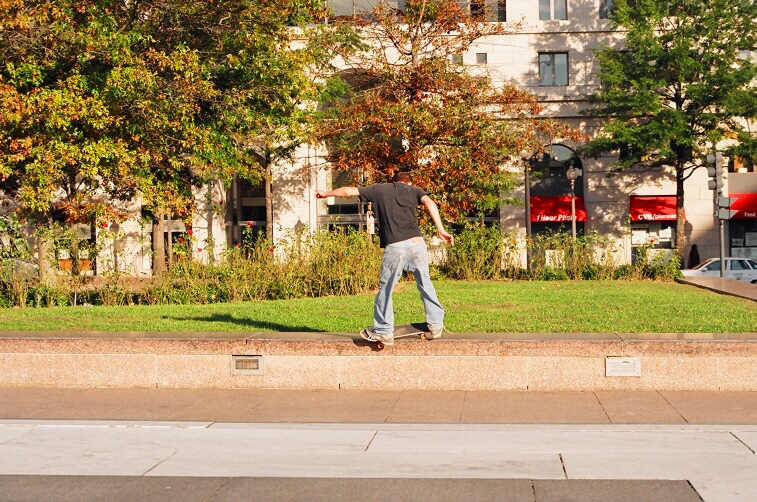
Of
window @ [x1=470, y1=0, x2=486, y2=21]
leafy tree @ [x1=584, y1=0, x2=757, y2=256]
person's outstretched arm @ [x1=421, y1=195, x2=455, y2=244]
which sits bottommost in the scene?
person's outstretched arm @ [x1=421, y1=195, x2=455, y2=244]

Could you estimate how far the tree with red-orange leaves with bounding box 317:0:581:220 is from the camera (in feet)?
80.4

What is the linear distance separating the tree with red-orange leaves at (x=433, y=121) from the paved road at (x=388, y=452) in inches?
671

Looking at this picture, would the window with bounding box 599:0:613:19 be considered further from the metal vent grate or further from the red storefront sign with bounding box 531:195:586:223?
the metal vent grate

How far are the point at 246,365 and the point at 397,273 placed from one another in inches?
80.6

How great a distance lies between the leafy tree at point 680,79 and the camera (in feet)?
107

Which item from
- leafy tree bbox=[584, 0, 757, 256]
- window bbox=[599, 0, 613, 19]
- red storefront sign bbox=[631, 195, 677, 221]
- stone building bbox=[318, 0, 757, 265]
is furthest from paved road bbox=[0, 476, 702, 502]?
window bbox=[599, 0, 613, 19]

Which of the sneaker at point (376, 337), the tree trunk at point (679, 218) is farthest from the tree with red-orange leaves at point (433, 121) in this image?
the sneaker at point (376, 337)

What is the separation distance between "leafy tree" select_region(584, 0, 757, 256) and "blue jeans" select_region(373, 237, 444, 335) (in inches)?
996

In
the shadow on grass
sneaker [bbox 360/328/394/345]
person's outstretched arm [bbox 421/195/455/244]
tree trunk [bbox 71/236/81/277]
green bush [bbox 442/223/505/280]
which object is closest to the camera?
person's outstretched arm [bbox 421/195/455/244]

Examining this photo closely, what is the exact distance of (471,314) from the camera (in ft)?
41.3

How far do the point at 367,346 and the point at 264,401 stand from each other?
1.22 m

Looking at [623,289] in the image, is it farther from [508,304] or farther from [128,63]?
[128,63]

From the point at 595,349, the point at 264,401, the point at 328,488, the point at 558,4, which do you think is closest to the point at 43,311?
the point at 264,401

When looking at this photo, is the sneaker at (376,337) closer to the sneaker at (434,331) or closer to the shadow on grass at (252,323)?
the sneaker at (434,331)
